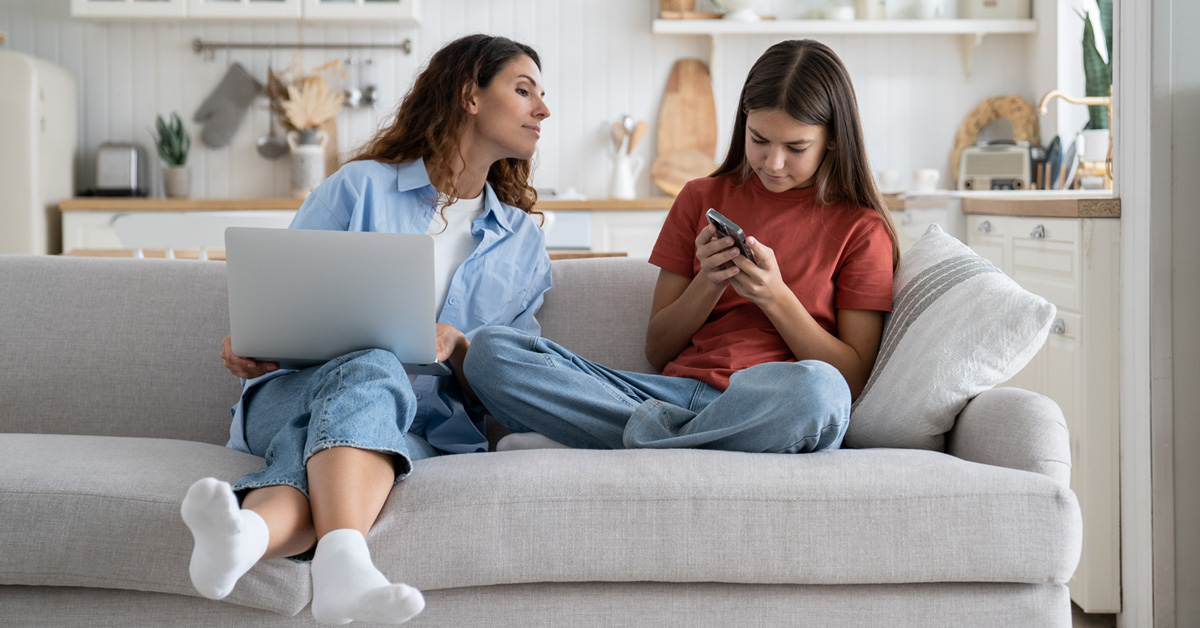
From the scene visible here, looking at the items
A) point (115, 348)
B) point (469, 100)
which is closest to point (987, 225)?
point (469, 100)

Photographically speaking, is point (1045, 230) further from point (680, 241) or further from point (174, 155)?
point (174, 155)

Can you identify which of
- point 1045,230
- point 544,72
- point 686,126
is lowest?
point 1045,230

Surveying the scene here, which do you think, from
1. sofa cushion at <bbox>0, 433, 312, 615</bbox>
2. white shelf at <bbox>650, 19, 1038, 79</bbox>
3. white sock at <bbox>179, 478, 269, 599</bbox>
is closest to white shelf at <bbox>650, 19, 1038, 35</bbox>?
white shelf at <bbox>650, 19, 1038, 79</bbox>

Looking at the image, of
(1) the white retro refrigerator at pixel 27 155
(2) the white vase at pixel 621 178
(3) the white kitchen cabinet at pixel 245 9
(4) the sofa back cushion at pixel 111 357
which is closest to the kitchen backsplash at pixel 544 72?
(2) the white vase at pixel 621 178

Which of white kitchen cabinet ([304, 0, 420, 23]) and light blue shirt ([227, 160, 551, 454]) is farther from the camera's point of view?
white kitchen cabinet ([304, 0, 420, 23])

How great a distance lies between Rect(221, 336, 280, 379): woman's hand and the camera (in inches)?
58.5

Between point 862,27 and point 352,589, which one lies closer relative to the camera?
point 352,589

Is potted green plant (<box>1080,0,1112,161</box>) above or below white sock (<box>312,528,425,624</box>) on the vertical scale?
above

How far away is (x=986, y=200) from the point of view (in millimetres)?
2670

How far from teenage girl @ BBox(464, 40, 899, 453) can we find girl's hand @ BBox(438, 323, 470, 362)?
5 centimetres

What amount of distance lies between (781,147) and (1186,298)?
872 millimetres

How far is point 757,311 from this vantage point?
5.63ft

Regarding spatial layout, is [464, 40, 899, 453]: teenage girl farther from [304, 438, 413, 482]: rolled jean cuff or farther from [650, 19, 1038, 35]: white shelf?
[650, 19, 1038, 35]: white shelf

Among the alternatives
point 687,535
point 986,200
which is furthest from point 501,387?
point 986,200
